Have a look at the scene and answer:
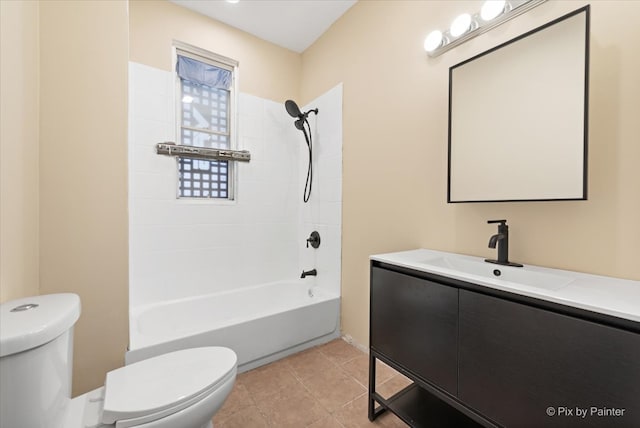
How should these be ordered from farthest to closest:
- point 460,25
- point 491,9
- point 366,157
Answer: point 366,157 < point 460,25 < point 491,9

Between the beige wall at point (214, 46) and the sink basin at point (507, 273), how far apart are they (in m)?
2.24

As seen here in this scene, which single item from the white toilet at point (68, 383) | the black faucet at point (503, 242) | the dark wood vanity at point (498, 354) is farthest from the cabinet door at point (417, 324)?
the white toilet at point (68, 383)

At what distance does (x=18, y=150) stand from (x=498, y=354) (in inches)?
73.3

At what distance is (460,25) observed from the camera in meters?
1.38

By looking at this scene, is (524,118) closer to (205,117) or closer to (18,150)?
(18,150)

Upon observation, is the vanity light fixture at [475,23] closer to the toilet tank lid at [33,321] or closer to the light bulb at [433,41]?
the light bulb at [433,41]

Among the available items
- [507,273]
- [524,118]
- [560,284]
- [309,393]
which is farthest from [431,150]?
[309,393]

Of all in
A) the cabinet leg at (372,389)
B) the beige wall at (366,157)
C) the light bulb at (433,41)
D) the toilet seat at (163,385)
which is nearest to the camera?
the toilet seat at (163,385)

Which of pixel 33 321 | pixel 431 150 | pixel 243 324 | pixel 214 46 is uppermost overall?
pixel 214 46

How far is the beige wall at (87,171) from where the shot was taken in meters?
1.15

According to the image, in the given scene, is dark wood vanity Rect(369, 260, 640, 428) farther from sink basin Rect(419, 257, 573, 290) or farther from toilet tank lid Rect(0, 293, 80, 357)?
toilet tank lid Rect(0, 293, 80, 357)

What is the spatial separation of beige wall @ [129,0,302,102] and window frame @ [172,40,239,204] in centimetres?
5

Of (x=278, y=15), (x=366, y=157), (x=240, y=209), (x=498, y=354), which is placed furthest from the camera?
(x=240, y=209)

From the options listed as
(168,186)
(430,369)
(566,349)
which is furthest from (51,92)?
(566,349)
